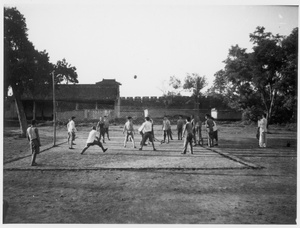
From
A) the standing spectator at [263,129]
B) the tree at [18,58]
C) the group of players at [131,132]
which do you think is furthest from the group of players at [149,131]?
the tree at [18,58]

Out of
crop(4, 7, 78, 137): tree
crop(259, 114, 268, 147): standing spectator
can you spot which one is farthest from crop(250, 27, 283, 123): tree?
crop(4, 7, 78, 137): tree

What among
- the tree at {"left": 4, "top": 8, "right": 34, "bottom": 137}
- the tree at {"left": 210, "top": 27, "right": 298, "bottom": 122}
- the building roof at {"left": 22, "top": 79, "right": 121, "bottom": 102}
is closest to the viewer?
the tree at {"left": 4, "top": 8, "right": 34, "bottom": 137}

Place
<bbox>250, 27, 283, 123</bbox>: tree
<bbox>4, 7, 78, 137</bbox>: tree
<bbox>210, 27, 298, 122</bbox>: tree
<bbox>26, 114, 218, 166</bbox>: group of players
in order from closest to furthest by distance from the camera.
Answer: <bbox>26, 114, 218, 166</bbox>: group of players → <bbox>4, 7, 78, 137</bbox>: tree → <bbox>210, 27, 298, 122</bbox>: tree → <bbox>250, 27, 283, 123</bbox>: tree

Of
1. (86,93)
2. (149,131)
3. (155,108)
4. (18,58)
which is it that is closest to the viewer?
(149,131)

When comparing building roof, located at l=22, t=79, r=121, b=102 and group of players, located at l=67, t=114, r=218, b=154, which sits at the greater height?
building roof, located at l=22, t=79, r=121, b=102

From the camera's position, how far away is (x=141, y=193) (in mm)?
5383

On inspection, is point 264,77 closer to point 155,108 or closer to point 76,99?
point 155,108

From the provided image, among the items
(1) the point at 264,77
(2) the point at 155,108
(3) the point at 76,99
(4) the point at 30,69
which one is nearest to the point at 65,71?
(4) the point at 30,69

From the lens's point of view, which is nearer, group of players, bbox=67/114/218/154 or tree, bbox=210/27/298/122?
group of players, bbox=67/114/218/154

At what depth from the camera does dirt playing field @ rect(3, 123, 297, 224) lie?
4457mm

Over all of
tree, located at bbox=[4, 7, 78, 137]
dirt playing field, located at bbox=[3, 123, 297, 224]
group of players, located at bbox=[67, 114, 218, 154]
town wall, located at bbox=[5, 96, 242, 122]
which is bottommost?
dirt playing field, located at bbox=[3, 123, 297, 224]

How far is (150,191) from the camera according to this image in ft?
18.1

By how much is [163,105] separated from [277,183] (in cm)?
3361

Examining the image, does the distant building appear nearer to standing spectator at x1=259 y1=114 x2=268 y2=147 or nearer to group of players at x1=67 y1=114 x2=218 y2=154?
group of players at x1=67 y1=114 x2=218 y2=154
